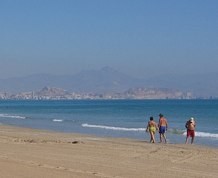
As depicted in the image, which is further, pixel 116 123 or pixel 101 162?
pixel 116 123

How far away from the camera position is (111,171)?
1277 cm

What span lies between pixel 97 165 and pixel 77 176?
234 centimetres

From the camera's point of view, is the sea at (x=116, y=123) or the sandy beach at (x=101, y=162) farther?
the sea at (x=116, y=123)

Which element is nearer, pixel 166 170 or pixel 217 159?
pixel 166 170

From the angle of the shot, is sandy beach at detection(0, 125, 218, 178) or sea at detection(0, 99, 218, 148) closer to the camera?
sandy beach at detection(0, 125, 218, 178)

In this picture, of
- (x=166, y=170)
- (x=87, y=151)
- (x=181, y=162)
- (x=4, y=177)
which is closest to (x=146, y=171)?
(x=166, y=170)

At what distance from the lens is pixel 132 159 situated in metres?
15.6

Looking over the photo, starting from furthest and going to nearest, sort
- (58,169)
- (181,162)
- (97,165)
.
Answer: (181,162), (97,165), (58,169)

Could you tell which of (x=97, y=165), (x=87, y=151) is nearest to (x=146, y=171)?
(x=97, y=165)

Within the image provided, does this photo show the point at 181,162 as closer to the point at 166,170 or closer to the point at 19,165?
the point at 166,170

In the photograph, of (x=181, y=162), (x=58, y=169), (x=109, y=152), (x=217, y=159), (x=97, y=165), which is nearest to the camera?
(x=58, y=169)

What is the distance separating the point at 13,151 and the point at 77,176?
235 inches

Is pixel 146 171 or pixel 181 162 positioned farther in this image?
pixel 181 162

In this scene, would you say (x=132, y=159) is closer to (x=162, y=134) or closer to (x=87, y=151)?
(x=87, y=151)
